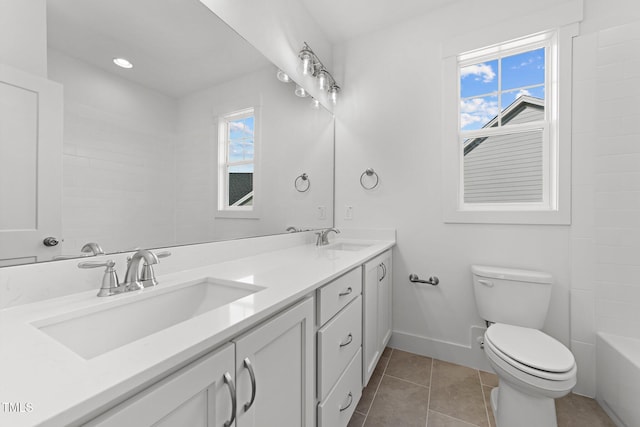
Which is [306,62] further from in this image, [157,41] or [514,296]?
[514,296]

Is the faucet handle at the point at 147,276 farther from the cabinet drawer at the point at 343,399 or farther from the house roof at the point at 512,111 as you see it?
the house roof at the point at 512,111

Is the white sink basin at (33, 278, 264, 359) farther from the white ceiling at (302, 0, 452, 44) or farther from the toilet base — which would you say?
the white ceiling at (302, 0, 452, 44)

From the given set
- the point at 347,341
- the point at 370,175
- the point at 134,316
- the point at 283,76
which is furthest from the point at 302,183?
the point at 134,316

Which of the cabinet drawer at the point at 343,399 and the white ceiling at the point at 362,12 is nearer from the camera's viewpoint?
the cabinet drawer at the point at 343,399

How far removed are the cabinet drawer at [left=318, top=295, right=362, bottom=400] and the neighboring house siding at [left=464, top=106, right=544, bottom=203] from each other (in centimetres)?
128

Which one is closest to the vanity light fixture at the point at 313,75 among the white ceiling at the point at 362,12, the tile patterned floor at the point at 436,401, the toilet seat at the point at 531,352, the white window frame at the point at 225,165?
the white ceiling at the point at 362,12

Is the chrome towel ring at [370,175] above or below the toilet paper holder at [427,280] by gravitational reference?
above

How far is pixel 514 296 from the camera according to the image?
5.24 ft

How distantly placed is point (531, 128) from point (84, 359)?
7.90 feet

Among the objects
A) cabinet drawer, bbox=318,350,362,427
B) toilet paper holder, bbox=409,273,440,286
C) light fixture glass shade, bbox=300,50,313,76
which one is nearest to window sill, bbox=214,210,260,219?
cabinet drawer, bbox=318,350,362,427

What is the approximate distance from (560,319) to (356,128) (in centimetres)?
196

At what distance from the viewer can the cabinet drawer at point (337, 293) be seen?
998 mm

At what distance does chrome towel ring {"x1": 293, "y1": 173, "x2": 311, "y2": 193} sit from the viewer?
1951 millimetres

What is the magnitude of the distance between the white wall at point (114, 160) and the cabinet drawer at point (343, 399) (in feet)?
3.02
